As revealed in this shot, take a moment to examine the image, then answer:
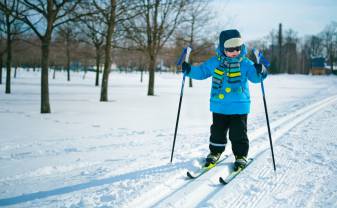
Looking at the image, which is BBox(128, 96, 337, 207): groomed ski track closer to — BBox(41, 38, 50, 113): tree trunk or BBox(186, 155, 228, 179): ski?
BBox(186, 155, 228, 179): ski

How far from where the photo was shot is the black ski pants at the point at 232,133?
3588 millimetres

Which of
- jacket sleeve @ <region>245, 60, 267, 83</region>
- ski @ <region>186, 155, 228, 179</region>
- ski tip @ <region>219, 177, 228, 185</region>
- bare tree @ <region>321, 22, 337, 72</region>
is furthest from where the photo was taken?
bare tree @ <region>321, 22, 337, 72</region>

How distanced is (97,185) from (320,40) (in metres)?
91.5

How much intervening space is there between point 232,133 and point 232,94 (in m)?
0.56

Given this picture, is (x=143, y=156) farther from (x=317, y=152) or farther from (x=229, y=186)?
(x=317, y=152)

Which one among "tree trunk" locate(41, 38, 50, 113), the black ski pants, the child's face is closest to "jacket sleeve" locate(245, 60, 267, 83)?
the child's face

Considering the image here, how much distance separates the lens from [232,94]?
11.6 ft

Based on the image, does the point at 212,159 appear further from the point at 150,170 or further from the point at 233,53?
the point at 233,53

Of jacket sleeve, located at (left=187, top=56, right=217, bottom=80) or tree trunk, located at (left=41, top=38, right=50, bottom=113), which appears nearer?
jacket sleeve, located at (left=187, top=56, right=217, bottom=80)

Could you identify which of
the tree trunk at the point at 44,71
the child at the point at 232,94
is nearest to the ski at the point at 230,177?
the child at the point at 232,94

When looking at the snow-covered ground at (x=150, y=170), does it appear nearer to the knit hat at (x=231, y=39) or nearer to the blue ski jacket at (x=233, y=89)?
the blue ski jacket at (x=233, y=89)

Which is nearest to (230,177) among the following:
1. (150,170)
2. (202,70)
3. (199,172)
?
(199,172)

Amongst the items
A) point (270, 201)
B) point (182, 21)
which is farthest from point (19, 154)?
point (182, 21)

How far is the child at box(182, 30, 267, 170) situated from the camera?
3516mm
